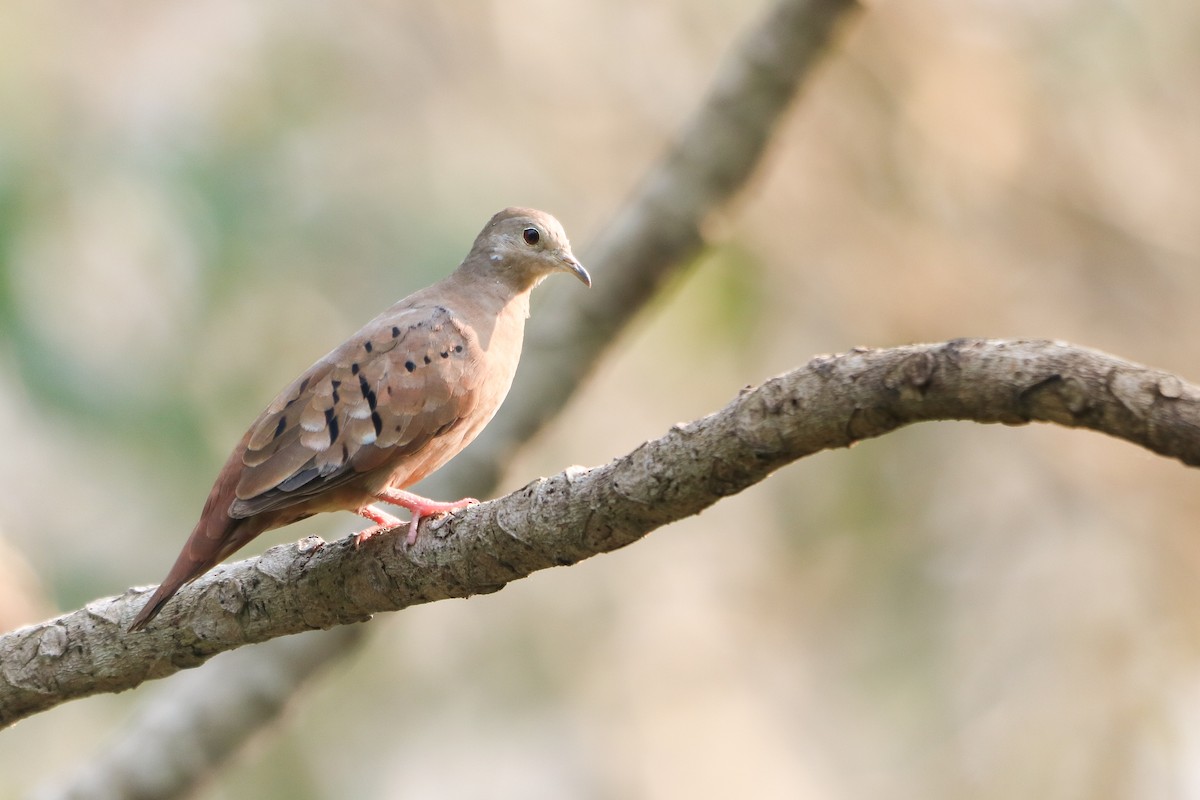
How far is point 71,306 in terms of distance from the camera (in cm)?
912

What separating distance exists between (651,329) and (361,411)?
6.29 meters

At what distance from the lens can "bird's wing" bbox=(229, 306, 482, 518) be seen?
4.71 m

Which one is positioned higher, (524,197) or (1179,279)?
(524,197)

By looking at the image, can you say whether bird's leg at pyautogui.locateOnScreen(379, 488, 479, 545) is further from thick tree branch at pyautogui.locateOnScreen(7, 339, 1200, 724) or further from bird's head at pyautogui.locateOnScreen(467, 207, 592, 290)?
bird's head at pyautogui.locateOnScreen(467, 207, 592, 290)

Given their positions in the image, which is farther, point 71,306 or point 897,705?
point 897,705

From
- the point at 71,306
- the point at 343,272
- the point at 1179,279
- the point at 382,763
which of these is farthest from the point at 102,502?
the point at 1179,279

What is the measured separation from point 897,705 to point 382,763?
4.57 metres

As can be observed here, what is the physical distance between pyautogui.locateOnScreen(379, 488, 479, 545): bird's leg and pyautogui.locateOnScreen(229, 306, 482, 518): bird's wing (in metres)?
0.12

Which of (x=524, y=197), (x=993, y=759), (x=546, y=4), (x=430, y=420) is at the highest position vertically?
(x=546, y=4)

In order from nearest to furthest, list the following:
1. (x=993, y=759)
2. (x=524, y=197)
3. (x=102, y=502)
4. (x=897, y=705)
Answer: (x=993, y=759) → (x=102, y=502) → (x=524, y=197) → (x=897, y=705)

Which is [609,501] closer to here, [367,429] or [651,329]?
[367,429]

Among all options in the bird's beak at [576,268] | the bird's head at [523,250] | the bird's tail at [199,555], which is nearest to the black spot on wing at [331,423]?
the bird's tail at [199,555]

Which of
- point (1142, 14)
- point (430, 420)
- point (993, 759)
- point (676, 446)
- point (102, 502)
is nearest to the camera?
point (676, 446)

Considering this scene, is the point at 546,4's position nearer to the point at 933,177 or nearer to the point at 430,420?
the point at 933,177
